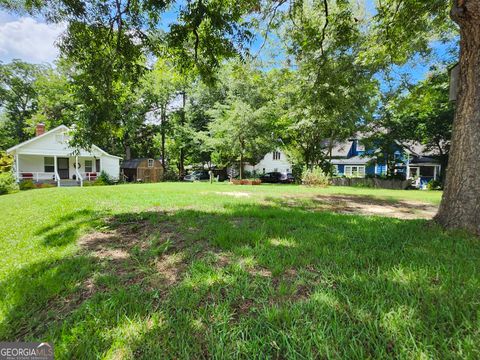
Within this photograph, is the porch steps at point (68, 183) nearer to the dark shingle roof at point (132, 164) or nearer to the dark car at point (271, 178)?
the dark shingle roof at point (132, 164)

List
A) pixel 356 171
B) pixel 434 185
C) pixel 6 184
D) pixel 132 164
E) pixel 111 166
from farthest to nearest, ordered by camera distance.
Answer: pixel 356 171 < pixel 132 164 < pixel 111 166 < pixel 434 185 < pixel 6 184

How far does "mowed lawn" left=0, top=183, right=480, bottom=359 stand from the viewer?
1.55 meters

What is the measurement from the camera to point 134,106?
2942 centimetres

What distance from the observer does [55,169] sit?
21.3 metres

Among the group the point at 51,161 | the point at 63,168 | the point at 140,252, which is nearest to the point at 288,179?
the point at 63,168

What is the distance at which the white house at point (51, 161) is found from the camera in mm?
20630

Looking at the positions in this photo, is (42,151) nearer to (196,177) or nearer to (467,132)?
(196,177)

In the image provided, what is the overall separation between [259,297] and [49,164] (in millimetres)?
28088

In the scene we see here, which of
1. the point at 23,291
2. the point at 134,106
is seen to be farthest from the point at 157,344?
the point at 134,106

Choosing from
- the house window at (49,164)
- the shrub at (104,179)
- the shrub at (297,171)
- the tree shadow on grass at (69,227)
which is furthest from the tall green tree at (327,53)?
the house window at (49,164)

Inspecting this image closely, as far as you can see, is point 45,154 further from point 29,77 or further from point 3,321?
point 3,321

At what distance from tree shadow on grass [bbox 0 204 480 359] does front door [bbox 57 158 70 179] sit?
24781 millimetres

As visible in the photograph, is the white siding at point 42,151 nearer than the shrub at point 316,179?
No

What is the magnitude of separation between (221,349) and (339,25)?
25.6 ft
